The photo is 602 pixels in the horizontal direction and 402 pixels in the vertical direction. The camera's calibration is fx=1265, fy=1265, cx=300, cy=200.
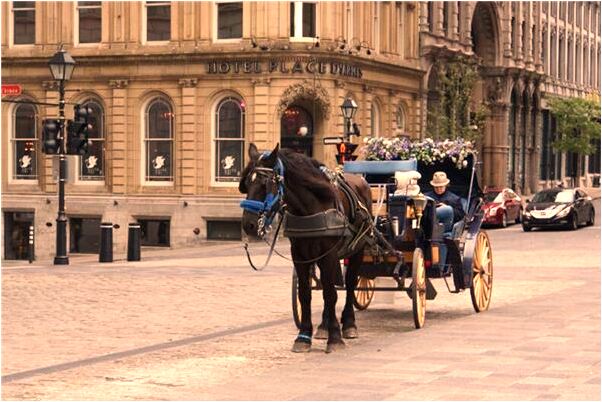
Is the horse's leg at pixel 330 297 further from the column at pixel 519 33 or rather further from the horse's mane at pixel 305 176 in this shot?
the column at pixel 519 33

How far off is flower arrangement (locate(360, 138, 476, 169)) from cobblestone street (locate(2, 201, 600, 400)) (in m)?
2.04

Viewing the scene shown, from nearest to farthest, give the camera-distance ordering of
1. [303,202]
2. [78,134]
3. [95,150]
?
[303,202], [78,134], [95,150]

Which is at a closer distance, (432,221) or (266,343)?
(266,343)

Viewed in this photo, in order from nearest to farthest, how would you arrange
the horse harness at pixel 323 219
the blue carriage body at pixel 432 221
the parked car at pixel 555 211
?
the horse harness at pixel 323 219 → the blue carriage body at pixel 432 221 → the parked car at pixel 555 211

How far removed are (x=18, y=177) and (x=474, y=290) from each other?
32.3 meters

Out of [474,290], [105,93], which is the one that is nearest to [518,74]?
[105,93]

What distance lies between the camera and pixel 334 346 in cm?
1305

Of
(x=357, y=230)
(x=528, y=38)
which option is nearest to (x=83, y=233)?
(x=357, y=230)

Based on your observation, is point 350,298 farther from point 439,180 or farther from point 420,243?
point 439,180

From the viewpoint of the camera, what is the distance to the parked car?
41.2 metres

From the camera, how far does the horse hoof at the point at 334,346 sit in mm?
13002

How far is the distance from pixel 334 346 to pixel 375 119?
35.6m

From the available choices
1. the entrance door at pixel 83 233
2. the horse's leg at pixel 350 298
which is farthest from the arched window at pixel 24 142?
the horse's leg at pixel 350 298

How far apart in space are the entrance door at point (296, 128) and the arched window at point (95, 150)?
21.5 ft
